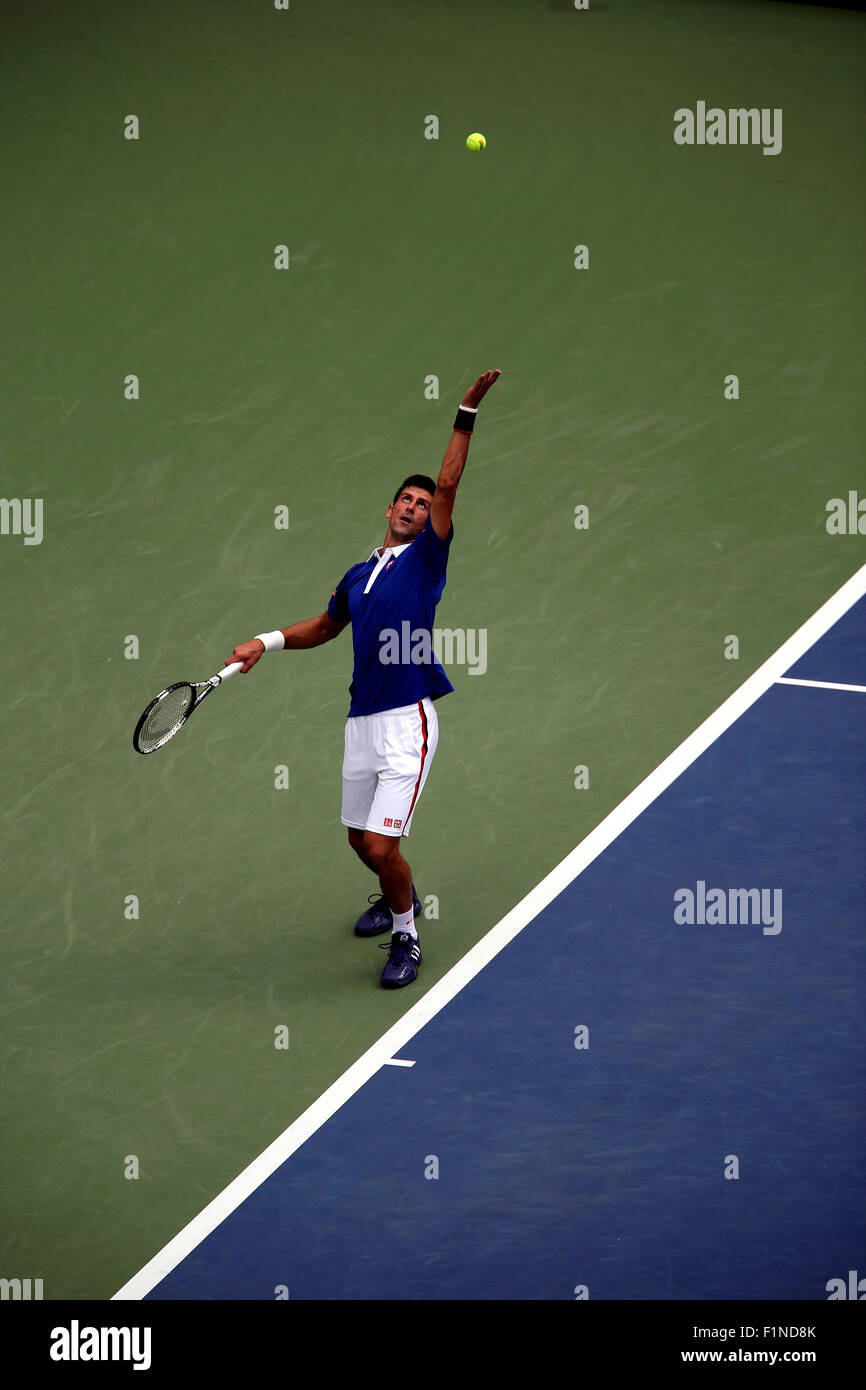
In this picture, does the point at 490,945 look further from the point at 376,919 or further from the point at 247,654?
the point at 247,654

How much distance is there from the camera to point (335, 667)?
34.9 ft

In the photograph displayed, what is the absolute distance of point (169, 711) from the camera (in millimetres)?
8242

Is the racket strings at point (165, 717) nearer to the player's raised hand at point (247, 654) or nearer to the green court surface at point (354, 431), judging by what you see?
the player's raised hand at point (247, 654)

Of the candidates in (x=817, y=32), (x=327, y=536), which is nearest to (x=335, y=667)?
(x=327, y=536)

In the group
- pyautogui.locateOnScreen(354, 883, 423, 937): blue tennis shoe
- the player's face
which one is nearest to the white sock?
pyautogui.locateOnScreen(354, 883, 423, 937): blue tennis shoe

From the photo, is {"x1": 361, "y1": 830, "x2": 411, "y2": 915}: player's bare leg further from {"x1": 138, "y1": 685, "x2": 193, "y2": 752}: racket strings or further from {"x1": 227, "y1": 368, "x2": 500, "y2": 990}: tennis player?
{"x1": 138, "y1": 685, "x2": 193, "y2": 752}: racket strings

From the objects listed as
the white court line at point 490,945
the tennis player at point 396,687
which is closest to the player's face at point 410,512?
the tennis player at point 396,687

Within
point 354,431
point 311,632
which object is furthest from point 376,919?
point 354,431

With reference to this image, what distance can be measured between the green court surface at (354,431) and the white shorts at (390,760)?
2.90 ft

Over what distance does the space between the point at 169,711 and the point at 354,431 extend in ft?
13.6

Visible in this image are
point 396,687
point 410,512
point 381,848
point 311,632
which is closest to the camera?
point 381,848

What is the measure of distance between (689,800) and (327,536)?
125 inches

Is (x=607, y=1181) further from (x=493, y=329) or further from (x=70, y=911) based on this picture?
(x=493, y=329)

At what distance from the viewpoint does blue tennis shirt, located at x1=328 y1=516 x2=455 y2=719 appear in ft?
26.8
